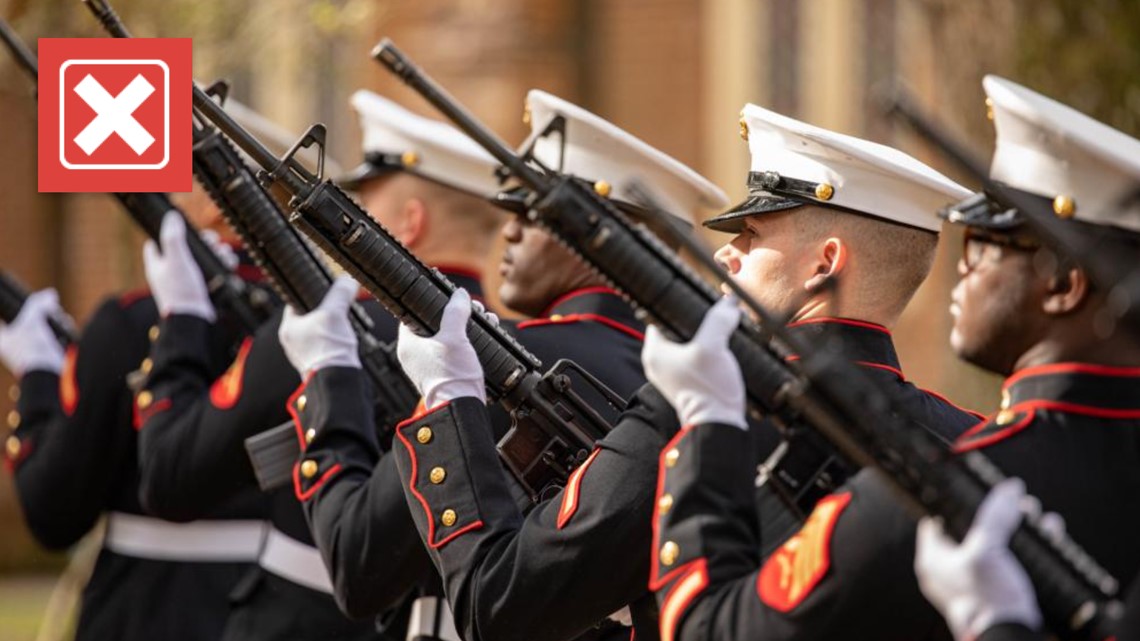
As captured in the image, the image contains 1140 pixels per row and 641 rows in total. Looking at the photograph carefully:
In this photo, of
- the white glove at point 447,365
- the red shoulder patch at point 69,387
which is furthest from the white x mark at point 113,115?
the white glove at point 447,365

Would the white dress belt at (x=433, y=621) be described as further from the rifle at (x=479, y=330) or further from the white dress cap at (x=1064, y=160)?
the white dress cap at (x=1064, y=160)

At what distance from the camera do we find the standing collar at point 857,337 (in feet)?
12.0

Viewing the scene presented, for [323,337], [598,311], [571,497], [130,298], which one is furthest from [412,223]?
[571,497]

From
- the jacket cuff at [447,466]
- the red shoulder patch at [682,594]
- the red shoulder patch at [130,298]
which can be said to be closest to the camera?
the red shoulder patch at [682,594]

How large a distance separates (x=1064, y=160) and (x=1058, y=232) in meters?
0.20

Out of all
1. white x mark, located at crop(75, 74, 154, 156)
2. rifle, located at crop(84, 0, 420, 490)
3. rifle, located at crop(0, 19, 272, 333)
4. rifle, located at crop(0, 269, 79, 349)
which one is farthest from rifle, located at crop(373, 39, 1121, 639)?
rifle, located at crop(0, 269, 79, 349)

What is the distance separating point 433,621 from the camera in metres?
4.59

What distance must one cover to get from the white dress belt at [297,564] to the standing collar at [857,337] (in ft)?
5.97

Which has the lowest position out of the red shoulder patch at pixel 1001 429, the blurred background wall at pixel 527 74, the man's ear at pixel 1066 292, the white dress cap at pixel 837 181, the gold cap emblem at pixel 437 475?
the blurred background wall at pixel 527 74

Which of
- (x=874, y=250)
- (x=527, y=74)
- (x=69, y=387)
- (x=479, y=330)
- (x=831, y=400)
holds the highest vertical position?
(x=831, y=400)

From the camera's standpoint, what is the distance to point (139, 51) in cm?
504

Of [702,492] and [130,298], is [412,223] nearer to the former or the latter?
[130,298]

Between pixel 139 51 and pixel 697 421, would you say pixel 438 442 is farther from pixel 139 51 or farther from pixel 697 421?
pixel 139 51

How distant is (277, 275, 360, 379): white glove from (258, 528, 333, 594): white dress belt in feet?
2.28
